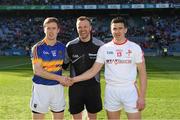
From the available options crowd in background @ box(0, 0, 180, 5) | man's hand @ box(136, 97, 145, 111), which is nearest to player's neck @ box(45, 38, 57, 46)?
man's hand @ box(136, 97, 145, 111)

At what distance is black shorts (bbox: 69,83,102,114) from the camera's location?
25.2 feet

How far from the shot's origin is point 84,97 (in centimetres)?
774

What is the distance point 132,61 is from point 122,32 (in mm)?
480

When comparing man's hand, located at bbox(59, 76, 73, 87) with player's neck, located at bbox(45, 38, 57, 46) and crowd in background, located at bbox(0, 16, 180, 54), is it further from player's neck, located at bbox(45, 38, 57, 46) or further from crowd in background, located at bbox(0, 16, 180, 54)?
crowd in background, located at bbox(0, 16, 180, 54)

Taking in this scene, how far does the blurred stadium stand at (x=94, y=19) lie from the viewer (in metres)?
48.3

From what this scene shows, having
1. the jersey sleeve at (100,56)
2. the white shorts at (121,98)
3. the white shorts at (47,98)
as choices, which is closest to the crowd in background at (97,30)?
the white shorts at (47,98)

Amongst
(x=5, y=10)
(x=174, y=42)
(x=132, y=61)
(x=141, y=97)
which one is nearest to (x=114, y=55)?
(x=132, y=61)

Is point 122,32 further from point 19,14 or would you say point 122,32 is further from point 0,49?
point 19,14

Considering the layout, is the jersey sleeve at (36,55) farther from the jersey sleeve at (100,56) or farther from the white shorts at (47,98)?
the jersey sleeve at (100,56)

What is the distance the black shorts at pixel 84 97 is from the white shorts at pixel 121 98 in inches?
32.8

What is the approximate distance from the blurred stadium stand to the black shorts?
3770cm

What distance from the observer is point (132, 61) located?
22.3 ft

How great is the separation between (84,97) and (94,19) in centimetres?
4652

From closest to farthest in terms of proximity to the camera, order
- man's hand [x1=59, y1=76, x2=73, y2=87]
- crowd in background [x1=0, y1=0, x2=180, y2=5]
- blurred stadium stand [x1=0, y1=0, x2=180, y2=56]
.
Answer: man's hand [x1=59, y1=76, x2=73, y2=87], blurred stadium stand [x1=0, y1=0, x2=180, y2=56], crowd in background [x1=0, y1=0, x2=180, y2=5]
